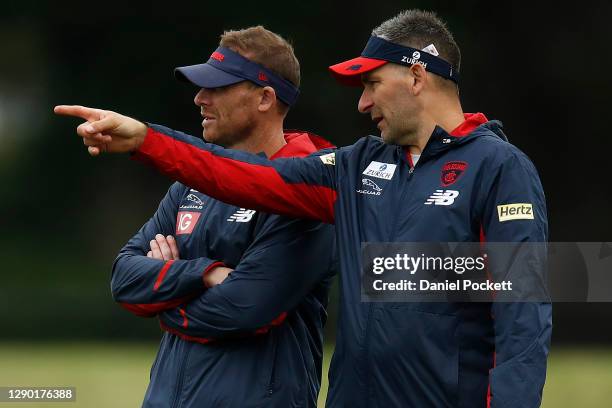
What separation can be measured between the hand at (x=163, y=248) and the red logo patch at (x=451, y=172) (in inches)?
40.9

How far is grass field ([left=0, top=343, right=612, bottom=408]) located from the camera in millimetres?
7574

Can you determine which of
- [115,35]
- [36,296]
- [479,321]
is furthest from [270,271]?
[115,35]

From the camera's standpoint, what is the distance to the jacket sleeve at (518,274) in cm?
286

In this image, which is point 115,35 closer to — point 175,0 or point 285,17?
point 175,0

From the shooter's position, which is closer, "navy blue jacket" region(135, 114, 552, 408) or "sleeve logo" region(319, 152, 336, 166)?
"navy blue jacket" region(135, 114, 552, 408)

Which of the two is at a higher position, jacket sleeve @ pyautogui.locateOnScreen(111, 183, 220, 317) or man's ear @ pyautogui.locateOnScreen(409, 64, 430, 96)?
man's ear @ pyautogui.locateOnScreen(409, 64, 430, 96)

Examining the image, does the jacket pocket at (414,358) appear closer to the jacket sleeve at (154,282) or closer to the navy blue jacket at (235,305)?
the navy blue jacket at (235,305)

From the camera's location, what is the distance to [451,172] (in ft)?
10.2

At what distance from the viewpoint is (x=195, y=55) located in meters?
12.0

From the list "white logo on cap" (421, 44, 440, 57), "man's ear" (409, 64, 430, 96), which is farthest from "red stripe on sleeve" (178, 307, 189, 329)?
"white logo on cap" (421, 44, 440, 57)

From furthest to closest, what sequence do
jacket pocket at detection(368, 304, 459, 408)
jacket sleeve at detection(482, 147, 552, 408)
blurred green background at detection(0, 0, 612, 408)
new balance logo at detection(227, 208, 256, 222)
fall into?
blurred green background at detection(0, 0, 612, 408), new balance logo at detection(227, 208, 256, 222), jacket pocket at detection(368, 304, 459, 408), jacket sleeve at detection(482, 147, 552, 408)

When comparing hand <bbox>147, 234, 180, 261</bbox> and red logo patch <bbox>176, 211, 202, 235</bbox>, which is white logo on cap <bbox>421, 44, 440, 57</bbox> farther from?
hand <bbox>147, 234, 180, 261</bbox>

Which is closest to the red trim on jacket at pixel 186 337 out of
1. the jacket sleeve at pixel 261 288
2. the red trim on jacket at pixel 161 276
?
the jacket sleeve at pixel 261 288

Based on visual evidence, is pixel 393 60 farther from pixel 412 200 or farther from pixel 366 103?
pixel 412 200
